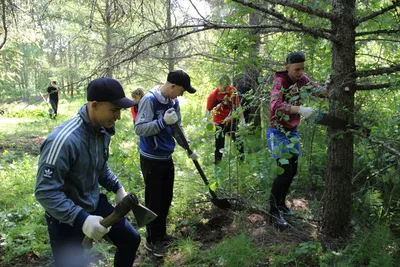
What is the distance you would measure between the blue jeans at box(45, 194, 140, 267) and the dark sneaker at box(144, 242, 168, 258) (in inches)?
41.3

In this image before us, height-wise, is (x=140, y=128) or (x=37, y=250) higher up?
(x=140, y=128)

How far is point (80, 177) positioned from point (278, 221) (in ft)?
7.63

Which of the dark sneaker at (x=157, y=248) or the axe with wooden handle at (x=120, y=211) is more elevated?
the axe with wooden handle at (x=120, y=211)

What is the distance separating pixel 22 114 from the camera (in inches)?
599

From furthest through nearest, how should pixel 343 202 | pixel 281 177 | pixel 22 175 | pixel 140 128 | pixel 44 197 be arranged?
1. pixel 22 175
2. pixel 281 177
3. pixel 140 128
4. pixel 343 202
5. pixel 44 197

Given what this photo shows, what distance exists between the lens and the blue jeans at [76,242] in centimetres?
225

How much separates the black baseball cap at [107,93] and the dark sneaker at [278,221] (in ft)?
7.49

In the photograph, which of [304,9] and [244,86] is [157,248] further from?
[244,86]

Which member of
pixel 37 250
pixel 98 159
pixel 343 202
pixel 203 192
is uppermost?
pixel 98 159

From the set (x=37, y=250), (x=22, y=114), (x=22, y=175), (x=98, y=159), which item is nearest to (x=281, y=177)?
(x=98, y=159)

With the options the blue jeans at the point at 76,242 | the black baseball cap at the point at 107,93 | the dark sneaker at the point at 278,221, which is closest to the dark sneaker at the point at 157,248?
the blue jeans at the point at 76,242

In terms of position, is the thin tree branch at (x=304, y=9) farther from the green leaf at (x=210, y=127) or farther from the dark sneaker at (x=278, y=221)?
the dark sneaker at (x=278, y=221)

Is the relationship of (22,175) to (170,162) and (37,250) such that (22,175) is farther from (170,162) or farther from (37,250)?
(170,162)

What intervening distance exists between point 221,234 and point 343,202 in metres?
1.44
